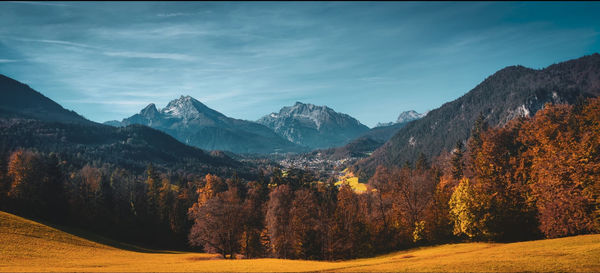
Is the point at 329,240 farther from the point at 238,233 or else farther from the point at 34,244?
the point at 34,244

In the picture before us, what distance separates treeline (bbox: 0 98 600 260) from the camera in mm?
42656

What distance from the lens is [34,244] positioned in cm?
4138

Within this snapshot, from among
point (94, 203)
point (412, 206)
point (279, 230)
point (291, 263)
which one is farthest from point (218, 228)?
point (94, 203)

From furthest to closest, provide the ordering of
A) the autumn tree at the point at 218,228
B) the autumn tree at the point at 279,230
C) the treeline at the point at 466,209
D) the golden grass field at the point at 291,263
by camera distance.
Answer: the autumn tree at the point at 218,228 → the autumn tree at the point at 279,230 → the treeline at the point at 466,209 → the golden grass field at the point at 291,263

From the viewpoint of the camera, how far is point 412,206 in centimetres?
5959

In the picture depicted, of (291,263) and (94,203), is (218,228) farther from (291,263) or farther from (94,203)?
(94,203)

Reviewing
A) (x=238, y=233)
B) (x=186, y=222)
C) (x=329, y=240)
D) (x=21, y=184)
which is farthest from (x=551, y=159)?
(x=21, y=184)

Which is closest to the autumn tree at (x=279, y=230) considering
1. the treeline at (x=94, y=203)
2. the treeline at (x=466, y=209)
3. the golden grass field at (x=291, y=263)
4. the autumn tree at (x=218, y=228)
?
the treeline at (x=466, y=209)

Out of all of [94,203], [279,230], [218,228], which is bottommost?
[279,230]

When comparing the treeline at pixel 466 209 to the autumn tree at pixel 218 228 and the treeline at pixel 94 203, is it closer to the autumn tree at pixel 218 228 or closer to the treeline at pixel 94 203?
the autumn tree at pixel 218 228

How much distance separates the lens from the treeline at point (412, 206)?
42.7 metres

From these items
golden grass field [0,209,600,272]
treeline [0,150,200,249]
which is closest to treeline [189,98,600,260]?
golden grass field [0,209,600,272]

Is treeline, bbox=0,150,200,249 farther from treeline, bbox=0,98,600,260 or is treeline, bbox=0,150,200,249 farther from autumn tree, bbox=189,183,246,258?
autumn tree, bbox=189,183,246,258

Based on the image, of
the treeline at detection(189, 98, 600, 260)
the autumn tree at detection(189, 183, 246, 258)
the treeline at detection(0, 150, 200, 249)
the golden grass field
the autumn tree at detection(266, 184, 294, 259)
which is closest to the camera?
the golden grass field
